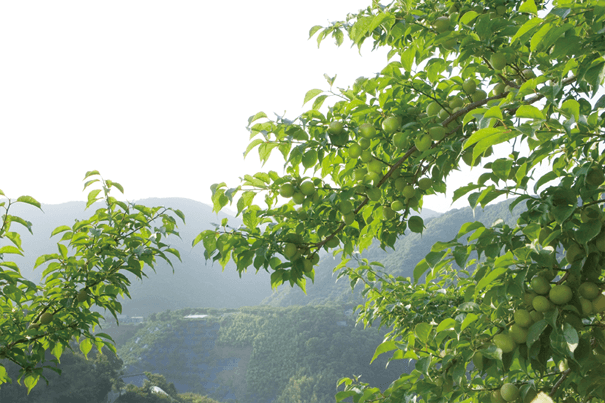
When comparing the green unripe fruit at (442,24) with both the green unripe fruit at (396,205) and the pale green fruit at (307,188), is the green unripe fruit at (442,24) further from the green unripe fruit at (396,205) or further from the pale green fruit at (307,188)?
the pale green fruit at (307,188)

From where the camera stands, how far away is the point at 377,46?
284 centimetres

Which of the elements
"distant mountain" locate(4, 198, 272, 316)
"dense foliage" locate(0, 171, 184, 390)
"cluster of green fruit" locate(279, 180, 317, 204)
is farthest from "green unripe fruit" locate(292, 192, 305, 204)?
"distant mountain" locate(4, 198, 272, 316)

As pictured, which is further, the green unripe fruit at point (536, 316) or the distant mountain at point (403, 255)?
the distant mountain at point (403, 255)

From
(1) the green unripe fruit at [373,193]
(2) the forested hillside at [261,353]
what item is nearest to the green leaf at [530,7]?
(1) the green unripe fruit at [373,193]

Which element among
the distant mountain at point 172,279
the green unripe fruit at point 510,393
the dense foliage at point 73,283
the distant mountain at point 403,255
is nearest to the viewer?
the green unripe fruit at point 510,393

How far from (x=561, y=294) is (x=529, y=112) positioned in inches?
24.1

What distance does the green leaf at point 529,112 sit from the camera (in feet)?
2.84

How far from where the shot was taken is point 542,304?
1082mm

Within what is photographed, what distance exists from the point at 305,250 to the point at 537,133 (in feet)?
3.61

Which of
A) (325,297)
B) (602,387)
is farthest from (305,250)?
(325,297)

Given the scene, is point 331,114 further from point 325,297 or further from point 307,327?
point 325,297

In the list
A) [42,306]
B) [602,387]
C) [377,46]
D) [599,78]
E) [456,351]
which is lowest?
[602,387]

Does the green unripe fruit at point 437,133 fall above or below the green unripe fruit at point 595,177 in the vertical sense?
above

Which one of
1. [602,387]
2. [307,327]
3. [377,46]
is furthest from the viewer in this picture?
[307,327]
